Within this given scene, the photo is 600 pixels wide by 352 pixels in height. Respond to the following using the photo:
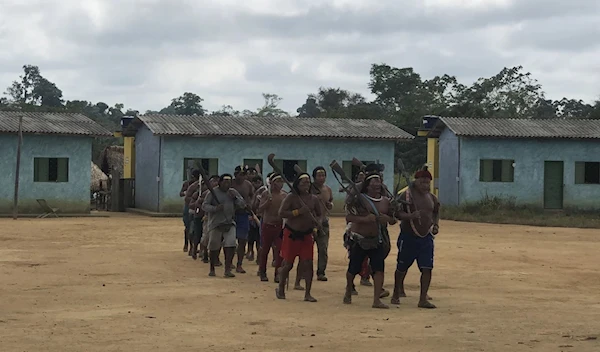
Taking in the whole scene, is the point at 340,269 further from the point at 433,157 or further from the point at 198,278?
the point at 433,157

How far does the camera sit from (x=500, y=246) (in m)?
19.6

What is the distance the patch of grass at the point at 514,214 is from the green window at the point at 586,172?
1.14 m

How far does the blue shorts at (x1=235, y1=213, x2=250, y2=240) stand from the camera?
47.3ft

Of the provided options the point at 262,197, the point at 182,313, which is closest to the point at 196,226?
the point at 262,197

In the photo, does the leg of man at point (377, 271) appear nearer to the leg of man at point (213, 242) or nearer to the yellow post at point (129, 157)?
the leg of man at point (213, 242)

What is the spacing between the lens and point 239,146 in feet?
105

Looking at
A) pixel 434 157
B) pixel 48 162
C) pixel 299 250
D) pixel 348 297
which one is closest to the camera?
pixel 348 297

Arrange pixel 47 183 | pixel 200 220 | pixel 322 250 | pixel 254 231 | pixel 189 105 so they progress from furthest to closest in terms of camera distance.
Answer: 1. pixel 189 105
2. pixel 47 183
3. pixel 200 220
4. pixel 254 231
5. pixel 322 250

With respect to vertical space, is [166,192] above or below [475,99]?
below

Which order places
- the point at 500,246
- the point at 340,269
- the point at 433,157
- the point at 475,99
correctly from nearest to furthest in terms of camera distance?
1. the point at 340,269
2. the point at 500,246
3. the point at 433,157
4. the point at 475,99

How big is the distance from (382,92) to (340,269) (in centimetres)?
5287

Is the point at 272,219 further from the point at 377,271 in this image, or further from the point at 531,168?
the point at 531,168

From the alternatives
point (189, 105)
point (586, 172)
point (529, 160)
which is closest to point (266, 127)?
point (529, 160)

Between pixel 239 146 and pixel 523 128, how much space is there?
32.1 feet
